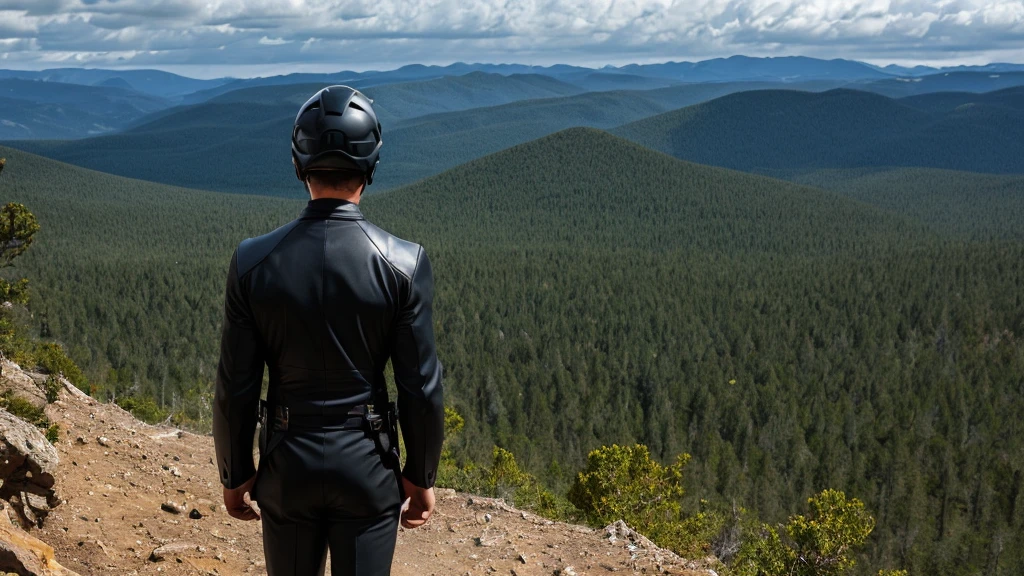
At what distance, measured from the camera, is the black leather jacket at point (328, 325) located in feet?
17.8

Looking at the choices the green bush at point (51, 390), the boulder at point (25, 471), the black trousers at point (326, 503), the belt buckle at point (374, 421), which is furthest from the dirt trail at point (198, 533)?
the belt buckle at point (374, 421)

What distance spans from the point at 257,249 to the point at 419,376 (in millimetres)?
1404

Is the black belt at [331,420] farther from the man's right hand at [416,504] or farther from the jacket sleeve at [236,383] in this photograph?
the man's right hand at [416,504]

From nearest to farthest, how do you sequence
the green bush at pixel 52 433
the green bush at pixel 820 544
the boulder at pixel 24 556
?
the boulder at pixel 24 556 → the green bush at pixel 52 433 → the green bush at pixel 820 544

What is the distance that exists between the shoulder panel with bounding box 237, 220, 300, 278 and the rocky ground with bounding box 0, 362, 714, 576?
6912 mm

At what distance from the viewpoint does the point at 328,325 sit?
5418 mm

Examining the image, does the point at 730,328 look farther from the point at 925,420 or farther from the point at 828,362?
the point at 925,420

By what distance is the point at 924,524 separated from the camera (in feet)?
220

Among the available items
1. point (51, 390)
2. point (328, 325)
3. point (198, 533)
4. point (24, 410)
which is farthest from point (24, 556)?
point (51, 390)

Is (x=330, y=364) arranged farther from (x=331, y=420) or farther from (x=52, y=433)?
(x=52, y=433)

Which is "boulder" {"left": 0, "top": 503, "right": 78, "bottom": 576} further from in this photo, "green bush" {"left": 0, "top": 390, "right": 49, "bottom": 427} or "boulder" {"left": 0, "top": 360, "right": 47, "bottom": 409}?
"boulder" {"left": 0, "top": 360, "right": 47, "bottom": 409}

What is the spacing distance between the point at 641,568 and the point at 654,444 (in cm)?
6722

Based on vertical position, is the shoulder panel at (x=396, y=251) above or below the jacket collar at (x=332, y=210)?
below

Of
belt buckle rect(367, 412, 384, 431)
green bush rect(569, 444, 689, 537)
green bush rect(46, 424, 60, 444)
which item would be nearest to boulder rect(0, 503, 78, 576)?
green bush rect(46, 424, 60, 444)
